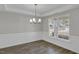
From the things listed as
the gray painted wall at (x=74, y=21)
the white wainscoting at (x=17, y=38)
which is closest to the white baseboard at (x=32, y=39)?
the white wainscoting at (x=17, y=38)

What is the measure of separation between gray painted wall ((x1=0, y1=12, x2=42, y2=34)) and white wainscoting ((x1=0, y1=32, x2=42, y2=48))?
19cm

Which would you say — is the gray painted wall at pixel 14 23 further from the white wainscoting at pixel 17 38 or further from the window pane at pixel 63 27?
the window pane at pixel 63 27

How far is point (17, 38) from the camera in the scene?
11.7ft

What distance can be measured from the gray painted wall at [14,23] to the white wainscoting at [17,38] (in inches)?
7.5

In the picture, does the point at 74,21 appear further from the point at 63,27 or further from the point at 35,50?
the point at 35,50

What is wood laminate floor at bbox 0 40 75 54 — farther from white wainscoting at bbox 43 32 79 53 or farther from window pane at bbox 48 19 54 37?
window pane at bbox 48 19 54 37

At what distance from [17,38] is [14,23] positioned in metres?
0.75

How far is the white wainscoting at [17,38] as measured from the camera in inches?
124

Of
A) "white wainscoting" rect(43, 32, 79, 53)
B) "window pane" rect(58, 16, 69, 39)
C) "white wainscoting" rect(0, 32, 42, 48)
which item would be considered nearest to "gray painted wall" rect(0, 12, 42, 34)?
"white wainscoting" rect(0, 32, 42, 48)

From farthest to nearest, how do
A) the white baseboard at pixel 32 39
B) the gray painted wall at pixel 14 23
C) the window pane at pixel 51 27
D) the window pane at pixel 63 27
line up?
the window pane at pixel 51 27, the gray painted wall at pixel 14 23, the window pane at pixel 63 27, the white baseboard at pixel 32 39

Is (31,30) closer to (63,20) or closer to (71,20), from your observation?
(63,20)

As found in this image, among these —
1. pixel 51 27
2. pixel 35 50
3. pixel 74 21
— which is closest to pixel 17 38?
pixel 35 50

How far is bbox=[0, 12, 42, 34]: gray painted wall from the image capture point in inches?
123

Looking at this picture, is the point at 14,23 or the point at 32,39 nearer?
the point at 14,23
